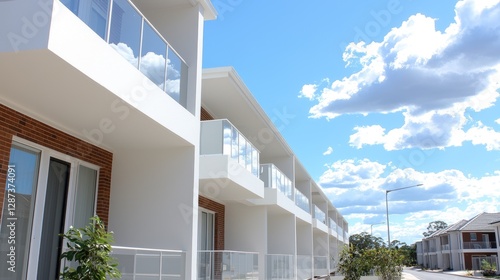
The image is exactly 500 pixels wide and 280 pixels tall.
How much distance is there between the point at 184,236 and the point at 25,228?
10.7 ft

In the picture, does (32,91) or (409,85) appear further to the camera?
(409,85)

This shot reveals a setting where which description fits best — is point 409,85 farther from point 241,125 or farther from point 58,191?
point 58,191

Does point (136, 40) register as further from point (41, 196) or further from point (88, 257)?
point (88, 257)

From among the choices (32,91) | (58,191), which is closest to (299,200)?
(58,191)

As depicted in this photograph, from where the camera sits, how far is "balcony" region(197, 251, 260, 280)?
11.9 m

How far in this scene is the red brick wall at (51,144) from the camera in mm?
7738

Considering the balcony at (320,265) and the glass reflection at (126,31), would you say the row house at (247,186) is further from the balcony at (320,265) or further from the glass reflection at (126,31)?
the glass reflection at (126,31)

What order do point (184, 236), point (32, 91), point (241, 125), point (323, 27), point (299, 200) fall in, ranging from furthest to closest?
1. point (299, 200)
2. point (241, 125)
3. point (323, 27)
4. point (184, 236)
5. point (32, 91)

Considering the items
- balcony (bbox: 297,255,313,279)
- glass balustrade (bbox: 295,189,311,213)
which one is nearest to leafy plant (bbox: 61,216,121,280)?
balcony (bbox: 297,255,313,279)

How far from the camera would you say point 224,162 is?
13297 millimetres

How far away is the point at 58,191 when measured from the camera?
30.0 feet

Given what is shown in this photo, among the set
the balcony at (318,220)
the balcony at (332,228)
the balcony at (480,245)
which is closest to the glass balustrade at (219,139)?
the balcony at (318,220)

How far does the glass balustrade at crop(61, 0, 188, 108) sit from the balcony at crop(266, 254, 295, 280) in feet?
34.2

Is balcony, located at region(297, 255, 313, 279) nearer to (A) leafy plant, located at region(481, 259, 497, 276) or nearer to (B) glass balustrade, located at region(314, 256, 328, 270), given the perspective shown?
(B) glass balustrade, located at region(314, 256, 328, 270)
